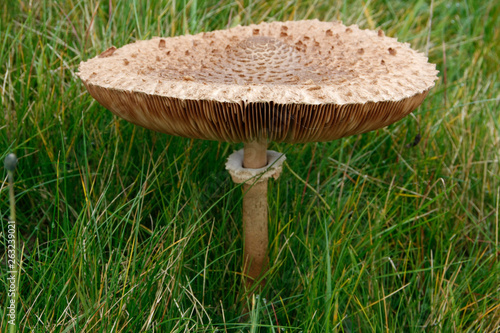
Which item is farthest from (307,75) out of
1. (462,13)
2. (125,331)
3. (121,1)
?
(462,13)

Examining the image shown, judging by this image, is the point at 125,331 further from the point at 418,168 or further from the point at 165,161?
the point at 418,168

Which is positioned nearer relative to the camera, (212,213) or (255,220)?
(255,220)

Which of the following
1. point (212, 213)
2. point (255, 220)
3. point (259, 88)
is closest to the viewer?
point (259, 88)

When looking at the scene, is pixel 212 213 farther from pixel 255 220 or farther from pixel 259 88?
pixel 259 88

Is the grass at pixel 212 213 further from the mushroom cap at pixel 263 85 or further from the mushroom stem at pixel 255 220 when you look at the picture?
the mushroom cap at pixel 263 85

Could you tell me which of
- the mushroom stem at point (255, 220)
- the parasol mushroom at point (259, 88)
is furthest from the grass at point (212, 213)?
the parasol mushroom at point (259, 88)

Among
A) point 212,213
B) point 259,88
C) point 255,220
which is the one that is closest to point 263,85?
point 259,88

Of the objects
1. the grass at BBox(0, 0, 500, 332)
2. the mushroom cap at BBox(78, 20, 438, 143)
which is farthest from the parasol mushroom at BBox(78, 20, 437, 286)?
the grass at BBox(0, 0, 500, 332)
